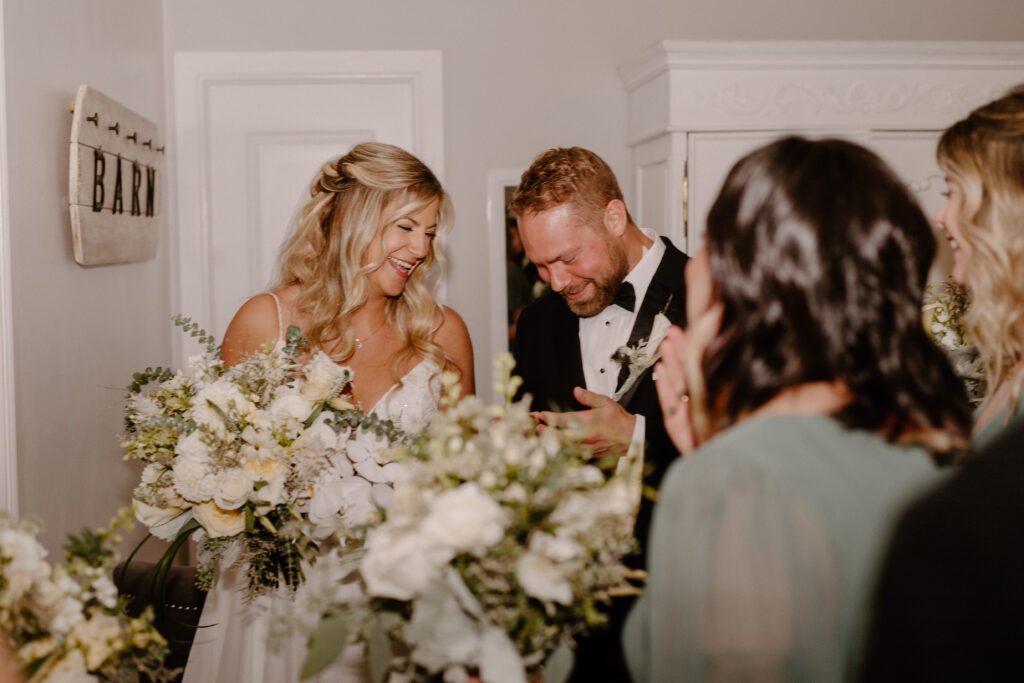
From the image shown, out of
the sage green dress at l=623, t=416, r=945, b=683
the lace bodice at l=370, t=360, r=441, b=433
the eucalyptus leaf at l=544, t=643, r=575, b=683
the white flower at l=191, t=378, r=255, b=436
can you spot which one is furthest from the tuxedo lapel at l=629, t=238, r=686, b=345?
the sage green dress at l=623, t=416, r=945, b=683

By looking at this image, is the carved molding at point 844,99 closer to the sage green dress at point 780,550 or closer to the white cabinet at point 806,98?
the white cabinet at point 806,98

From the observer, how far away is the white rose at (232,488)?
1.81 meters

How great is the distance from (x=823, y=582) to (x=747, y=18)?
3.59 meters

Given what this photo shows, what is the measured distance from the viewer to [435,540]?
1.10 meters

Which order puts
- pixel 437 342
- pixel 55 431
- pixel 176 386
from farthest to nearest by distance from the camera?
1. pixel 437 342
2. pixel 55 431
3. pixel 176 386

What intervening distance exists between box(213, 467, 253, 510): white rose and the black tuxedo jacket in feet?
2.94

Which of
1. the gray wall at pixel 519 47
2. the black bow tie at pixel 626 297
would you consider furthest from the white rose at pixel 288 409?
the gray wall at pixel 519 47

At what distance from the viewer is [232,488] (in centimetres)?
181

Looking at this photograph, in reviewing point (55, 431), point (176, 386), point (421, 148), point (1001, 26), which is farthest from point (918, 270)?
point (1001, 26)

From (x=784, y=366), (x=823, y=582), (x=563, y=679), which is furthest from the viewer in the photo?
(x=563, y=679)

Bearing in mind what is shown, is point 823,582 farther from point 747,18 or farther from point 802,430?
point 747,18

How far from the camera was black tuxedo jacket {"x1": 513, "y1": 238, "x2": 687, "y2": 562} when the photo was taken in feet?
7.84

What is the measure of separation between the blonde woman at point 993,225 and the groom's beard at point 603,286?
1.24 meters

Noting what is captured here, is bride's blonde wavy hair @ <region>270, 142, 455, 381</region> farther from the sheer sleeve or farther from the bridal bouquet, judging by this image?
the sheer sleeve
